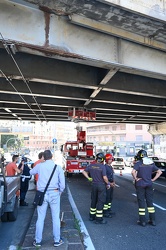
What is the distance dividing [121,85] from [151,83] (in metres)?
1.53

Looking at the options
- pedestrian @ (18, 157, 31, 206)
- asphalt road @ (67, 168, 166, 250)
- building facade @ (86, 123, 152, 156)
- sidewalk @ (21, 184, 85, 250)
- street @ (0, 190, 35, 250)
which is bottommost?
street @ (0, 190, 35, 250)

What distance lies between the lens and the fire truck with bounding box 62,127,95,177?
1722 cm

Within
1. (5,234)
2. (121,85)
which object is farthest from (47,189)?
(121,85)

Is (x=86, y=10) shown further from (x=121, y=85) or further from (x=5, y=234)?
(x=5, y=234)

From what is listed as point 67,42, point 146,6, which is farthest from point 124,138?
point 146,6

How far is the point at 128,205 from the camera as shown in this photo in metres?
9.02

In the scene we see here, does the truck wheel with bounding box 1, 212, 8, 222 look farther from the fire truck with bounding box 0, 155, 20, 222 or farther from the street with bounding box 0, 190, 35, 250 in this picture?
the street with bounding box 0, 190, 35, 250

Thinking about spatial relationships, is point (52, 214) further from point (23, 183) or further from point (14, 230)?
point (23, 183)

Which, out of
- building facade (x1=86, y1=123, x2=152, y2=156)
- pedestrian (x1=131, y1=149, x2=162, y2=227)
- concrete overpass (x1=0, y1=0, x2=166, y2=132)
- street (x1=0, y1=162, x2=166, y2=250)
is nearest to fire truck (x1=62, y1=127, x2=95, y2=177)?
concrete overpass (x1=0, y1=0, x2=166, y2=132)

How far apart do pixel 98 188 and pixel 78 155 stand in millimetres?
12546

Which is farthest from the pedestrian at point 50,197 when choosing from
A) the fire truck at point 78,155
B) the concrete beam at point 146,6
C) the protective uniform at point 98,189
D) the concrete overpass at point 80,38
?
the fire truck at point 78,155

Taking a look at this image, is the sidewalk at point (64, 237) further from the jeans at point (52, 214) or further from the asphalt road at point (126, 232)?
the asphalt road at point (126, 232)

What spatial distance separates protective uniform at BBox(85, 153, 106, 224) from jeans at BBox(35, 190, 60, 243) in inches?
78.2

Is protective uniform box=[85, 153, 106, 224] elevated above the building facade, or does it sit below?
below
